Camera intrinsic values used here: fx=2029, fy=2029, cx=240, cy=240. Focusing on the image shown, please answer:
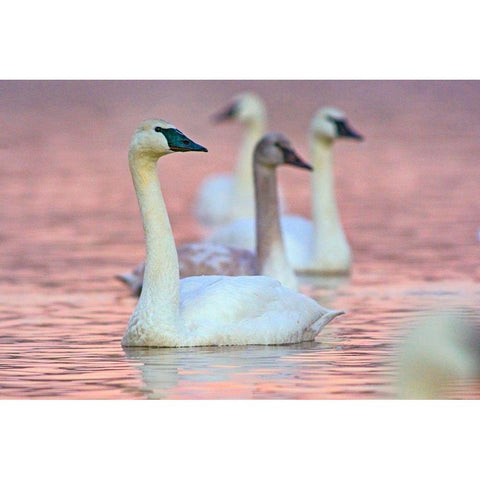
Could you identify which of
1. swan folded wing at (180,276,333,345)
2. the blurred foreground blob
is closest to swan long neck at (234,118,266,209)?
swan folded wing at (180,276,333,345)

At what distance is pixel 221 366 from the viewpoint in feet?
31.9

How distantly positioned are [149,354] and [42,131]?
12825 mm

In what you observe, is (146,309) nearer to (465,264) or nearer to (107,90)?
(465,264)

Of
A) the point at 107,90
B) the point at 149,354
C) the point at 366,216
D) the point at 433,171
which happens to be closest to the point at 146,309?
the point at 149,354

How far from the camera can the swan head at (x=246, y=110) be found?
18.8 metres

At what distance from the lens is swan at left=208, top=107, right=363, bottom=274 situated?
14.5 metres

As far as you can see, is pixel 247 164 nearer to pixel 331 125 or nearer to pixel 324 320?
pixel 331 125

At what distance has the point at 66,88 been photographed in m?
22.8

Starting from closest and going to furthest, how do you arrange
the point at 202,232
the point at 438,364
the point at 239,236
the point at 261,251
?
the point at 438,364 → the point at 261,251 → the point at 239,236 → the point at 202,232

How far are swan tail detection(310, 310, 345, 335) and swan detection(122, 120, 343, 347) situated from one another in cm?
6

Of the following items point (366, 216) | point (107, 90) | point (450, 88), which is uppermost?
point (107, 90)

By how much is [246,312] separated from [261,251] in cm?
260

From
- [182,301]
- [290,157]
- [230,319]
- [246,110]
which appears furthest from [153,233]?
[246,110]

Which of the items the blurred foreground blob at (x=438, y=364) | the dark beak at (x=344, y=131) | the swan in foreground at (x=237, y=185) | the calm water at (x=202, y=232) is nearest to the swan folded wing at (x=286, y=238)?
the calm water at (x=202, y=232)
